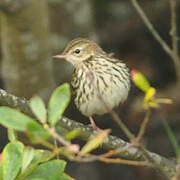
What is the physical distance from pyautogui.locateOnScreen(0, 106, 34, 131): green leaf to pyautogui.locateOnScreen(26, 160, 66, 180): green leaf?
571 mm

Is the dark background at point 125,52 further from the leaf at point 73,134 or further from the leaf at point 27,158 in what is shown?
the leaf at point 73,134

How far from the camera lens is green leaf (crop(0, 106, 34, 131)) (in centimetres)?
217

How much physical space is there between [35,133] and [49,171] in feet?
2.33

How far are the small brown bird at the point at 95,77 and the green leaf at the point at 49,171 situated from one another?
6.05 feet

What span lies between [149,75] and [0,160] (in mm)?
5975

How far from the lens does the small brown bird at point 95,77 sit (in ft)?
15.5

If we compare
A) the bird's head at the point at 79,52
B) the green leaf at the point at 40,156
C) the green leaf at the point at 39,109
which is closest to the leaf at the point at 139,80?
the green leaf at the point at 39,109

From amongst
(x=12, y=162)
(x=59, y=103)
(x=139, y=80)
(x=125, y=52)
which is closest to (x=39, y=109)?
(x=59, y=103)

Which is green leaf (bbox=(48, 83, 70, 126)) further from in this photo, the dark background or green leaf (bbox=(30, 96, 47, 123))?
the dark background

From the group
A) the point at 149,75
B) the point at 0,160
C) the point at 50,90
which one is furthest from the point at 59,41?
the point at 0,160

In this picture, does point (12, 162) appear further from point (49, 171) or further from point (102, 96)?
point (102, 96)

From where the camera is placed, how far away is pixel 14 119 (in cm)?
219

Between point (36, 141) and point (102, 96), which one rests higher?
point (102, 96)

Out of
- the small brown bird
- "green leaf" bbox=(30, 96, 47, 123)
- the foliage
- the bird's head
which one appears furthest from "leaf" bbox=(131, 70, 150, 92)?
the bird's head
